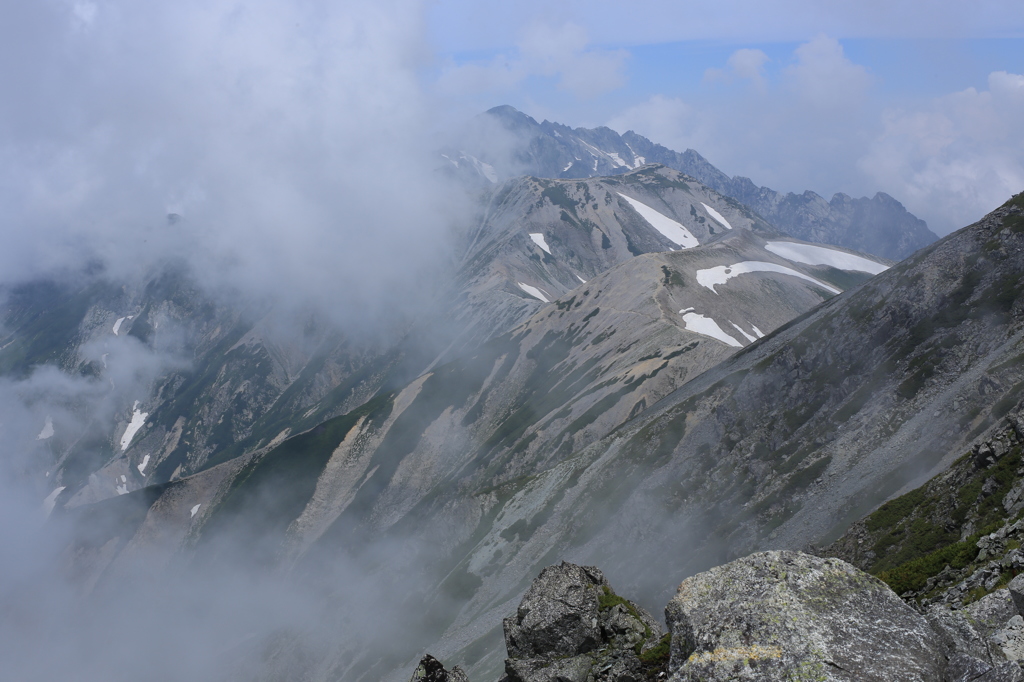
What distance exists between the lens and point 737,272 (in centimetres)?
17750

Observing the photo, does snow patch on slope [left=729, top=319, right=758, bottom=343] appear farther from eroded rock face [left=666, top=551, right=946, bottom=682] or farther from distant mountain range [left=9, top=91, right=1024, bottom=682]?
eroded rock face [left=666, top=551, right=946, bottom=682]

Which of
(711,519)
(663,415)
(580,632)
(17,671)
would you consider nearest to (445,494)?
(663,415)

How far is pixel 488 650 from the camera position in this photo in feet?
220

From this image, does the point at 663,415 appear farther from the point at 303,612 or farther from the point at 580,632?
the point at 303,612

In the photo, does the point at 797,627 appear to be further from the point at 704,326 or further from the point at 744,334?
the point at 744,334

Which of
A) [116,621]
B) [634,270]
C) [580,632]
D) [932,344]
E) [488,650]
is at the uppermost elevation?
[634,270]

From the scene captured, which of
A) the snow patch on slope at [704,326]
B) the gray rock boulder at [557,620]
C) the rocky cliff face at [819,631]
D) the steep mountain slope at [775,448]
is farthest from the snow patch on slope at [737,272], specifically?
the rocky cliff face at [819,631]

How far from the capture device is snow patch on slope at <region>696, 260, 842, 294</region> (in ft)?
547

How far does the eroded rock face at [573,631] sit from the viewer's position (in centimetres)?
2403

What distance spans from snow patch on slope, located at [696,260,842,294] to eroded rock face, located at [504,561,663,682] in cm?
14152

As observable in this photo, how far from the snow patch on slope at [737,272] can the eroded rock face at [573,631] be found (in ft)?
464

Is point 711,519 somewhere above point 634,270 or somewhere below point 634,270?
below

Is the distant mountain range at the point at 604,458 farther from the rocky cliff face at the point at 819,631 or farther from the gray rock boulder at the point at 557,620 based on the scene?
the rocky cliff face at the point at 819,631

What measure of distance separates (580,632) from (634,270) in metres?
145
